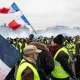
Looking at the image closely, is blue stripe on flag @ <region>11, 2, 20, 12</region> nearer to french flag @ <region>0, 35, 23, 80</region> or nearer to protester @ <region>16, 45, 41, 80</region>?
french flag @ <region>0, 35, 23, 80</region>

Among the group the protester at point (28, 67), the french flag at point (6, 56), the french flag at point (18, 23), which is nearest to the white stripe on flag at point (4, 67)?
the french flag at point (6, 56)

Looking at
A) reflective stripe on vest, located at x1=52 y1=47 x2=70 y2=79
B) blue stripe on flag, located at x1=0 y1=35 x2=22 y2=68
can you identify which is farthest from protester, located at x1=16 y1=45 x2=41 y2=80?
reflective stripe on vest, located at x1=52 y1=47 x2=70 y2=79

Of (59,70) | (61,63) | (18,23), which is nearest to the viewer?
(61,63)

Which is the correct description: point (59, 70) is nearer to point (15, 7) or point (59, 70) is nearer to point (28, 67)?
→ point (28, 67)

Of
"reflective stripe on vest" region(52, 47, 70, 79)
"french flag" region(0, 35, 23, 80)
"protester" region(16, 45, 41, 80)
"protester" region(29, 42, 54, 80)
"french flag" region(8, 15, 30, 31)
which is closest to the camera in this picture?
"protester" region(16, 45, 41, 80)

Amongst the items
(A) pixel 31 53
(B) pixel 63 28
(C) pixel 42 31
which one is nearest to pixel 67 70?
(A) pixel 31 53

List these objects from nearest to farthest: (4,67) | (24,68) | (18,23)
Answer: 1. (24,68)
2. (4,67)
3. (18,23)

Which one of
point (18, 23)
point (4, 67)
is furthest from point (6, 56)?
point (18, 23)

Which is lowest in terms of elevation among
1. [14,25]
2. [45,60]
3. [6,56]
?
[45,60]

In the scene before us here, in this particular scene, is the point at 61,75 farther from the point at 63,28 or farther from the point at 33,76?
the point at 63,28

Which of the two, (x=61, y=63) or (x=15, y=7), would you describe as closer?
(x=61, y=63)

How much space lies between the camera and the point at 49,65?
5.57 meters

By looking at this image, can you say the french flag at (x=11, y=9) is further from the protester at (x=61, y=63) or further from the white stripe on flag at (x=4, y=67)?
the white stripe on flag at (x=4, y=67)

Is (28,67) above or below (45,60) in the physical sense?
above
